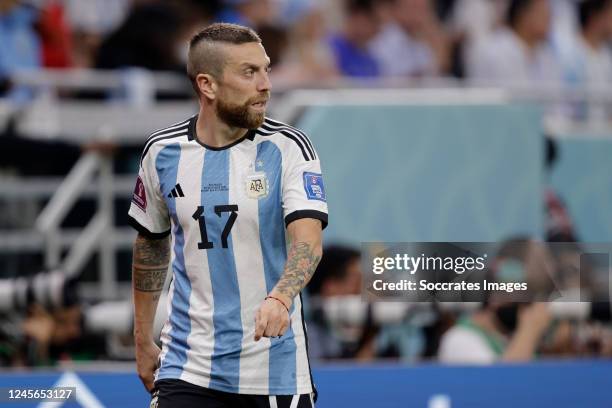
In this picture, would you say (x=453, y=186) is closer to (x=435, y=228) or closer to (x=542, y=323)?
(x=435, y=228)

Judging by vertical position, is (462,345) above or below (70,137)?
below

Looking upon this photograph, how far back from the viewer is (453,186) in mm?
10195

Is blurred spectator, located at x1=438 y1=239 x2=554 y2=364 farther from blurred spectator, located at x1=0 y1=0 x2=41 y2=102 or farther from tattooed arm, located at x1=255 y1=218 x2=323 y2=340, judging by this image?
blurred spectator, located at x1=0 y1=0 x2=41 y2=102

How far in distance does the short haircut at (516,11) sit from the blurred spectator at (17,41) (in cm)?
475

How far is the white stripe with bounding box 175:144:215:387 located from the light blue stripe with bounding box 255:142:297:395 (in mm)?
212

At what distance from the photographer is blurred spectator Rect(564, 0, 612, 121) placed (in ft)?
46.4

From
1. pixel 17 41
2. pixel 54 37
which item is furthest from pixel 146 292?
pixel 54 37

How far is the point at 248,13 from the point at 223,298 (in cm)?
673

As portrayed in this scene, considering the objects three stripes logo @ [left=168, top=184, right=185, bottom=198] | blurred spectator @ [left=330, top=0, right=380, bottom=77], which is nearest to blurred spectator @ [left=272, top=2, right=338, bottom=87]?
blurred spectator @ [left=330, top=0, right=380, bottom=77]

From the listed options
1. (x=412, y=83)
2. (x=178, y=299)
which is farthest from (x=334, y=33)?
(x=178, y=299)

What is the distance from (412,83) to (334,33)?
803 millimetres

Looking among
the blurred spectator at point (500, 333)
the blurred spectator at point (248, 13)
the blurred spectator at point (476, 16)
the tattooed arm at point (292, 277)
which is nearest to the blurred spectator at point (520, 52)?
the blurred spectator at point (476, 16)

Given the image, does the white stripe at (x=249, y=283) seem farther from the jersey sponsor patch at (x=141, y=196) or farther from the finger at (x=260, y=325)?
the finger at (x=260, y=325)

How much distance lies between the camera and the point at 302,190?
4.89m
